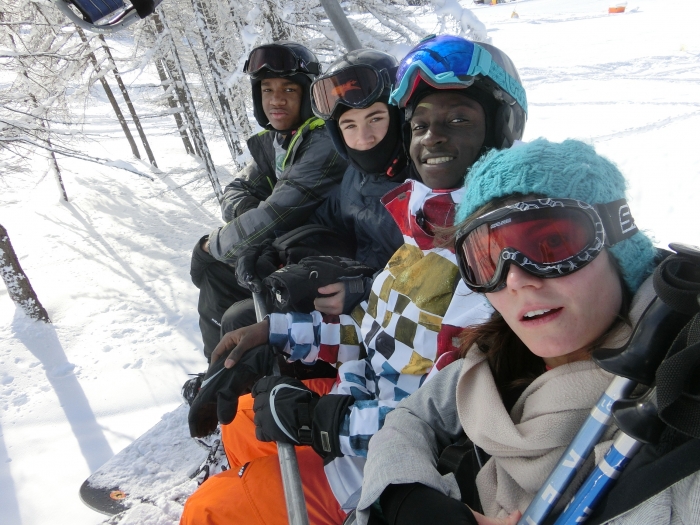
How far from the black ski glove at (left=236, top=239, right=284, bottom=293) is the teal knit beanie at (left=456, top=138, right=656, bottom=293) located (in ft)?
6.43

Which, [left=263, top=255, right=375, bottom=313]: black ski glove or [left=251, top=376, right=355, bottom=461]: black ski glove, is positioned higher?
[left=263, top=255, right=375, bottom=313]: black ski glove

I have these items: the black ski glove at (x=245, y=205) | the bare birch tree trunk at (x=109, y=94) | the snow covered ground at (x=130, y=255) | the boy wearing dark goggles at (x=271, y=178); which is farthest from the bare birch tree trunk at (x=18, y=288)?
the black ski glove at (x=245, y=205)

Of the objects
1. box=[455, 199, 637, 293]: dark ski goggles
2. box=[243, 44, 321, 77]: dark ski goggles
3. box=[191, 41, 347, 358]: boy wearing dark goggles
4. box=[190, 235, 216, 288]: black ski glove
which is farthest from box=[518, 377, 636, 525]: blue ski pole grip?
box=[243, 44, 321, 77]: dark ski goggles

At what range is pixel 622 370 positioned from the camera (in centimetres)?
81

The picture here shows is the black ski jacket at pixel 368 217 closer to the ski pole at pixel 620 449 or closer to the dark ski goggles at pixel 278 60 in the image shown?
the dark ski goggles at pixel 278 60

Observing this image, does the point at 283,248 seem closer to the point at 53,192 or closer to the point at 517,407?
the point at 517,407

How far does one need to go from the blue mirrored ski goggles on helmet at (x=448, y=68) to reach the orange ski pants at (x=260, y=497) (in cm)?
167

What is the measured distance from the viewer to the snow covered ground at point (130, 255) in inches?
176

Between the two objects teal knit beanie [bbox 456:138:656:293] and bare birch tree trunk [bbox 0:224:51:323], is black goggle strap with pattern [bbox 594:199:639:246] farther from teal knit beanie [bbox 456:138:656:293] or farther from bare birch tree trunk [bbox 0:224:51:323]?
bare birch tree trunk [bbox 0:224:51:323]

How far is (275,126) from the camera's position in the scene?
367 cm

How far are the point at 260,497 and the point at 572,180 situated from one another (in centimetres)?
156

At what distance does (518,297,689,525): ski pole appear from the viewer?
80cm

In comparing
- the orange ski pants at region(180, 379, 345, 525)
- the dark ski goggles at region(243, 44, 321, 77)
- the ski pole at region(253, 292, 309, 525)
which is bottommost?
the orange ski pants at region(180, 379, 345, 525)

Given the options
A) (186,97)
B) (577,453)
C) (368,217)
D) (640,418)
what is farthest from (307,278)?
(186,97)
